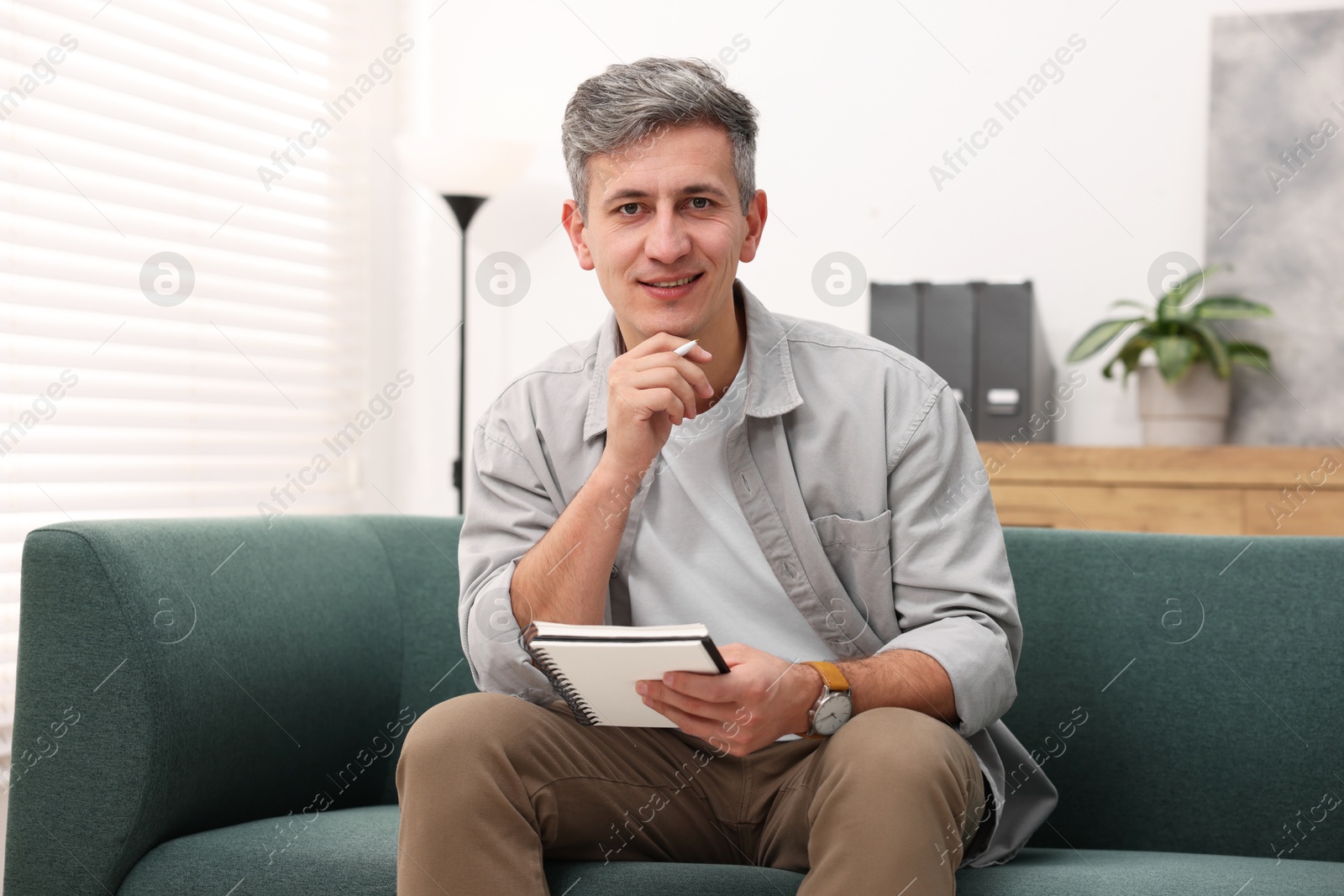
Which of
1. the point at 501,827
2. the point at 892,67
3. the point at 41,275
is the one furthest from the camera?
the point at 892,67

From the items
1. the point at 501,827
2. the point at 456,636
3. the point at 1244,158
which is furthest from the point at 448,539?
the point at 1244,158

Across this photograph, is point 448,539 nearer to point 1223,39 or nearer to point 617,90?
point 617,90

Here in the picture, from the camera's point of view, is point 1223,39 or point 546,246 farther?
point 546,246

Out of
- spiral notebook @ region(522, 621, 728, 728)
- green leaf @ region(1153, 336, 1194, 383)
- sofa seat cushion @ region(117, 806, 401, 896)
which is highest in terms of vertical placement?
green leaf @ region(1153, 336, 1194, 383)

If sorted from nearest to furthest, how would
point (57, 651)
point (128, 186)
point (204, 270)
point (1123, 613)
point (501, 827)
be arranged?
point (501, 827) → point (57, 651) → point (1123, 613) → point (128, 186) → point (204, 270)

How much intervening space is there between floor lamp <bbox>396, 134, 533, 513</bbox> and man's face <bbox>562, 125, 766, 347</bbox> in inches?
62.1

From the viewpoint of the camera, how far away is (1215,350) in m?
2.68

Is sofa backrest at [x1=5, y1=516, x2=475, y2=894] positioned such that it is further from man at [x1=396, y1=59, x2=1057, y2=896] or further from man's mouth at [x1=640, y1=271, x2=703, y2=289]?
man's mouth at [x1=640, y1=271, x2=703, y2=289]

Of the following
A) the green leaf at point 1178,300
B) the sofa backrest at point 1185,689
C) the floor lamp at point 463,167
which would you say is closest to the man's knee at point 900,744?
the sofa backrest at point 1185,689

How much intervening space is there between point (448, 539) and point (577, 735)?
67cm

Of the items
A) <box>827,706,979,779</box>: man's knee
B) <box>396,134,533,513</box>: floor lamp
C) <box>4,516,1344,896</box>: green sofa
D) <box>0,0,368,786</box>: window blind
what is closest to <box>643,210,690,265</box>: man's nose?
<box>827,706,979,779</box>: man's knee

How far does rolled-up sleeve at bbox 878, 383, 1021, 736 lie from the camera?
1.24 m

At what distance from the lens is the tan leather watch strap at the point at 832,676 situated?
3.94ft

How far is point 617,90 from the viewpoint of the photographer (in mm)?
1409
